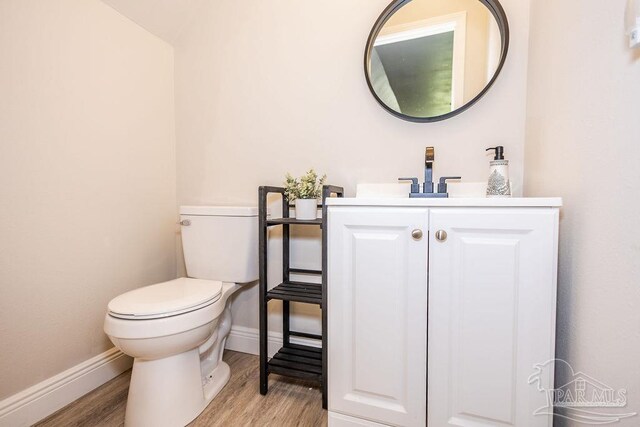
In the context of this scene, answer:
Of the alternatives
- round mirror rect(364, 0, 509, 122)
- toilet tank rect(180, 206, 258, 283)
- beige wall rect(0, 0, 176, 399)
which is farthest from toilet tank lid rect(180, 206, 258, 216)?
round mirror rect(364, 0, 509, 122)

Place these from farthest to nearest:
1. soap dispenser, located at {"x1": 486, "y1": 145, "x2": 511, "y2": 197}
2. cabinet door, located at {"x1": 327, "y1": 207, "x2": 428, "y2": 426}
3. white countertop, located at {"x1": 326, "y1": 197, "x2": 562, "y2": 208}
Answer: soap dispenser, located at {"x1": 486, "y1": 145, "x2": 511, "y2": 197}
cabinet door, located at {"x1": 327, "y1": 207, "x2": 428, "y2": 426}
white countertop, located at {"x1": 326, "y1": 197, "x2": 562, "y2": 208}

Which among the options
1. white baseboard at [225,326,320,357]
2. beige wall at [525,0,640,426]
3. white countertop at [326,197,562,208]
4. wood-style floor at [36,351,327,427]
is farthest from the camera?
white baseboard at [225,326,320,357]

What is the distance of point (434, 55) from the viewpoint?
1261 mm

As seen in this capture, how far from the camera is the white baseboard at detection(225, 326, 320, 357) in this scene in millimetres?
1595

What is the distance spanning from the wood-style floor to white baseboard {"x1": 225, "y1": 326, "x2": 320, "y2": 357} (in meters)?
0.19

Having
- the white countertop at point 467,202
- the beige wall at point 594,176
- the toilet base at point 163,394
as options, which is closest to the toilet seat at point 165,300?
the toilet base at point 163,394

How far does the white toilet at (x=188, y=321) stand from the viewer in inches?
39.9

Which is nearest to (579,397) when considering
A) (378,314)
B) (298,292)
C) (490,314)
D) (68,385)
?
(490,314)

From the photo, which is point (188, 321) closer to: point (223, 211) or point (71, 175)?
point (223, 211)

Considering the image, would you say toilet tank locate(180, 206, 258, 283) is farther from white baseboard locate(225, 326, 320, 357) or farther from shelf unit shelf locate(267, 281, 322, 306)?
white baseboard locate(225, 326, 320, 357)

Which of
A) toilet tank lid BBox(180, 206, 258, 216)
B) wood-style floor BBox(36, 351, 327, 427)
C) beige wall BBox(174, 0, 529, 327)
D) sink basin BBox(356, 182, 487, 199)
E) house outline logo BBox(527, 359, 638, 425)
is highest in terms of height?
beige wall BBox(174, 0, 529, 327)

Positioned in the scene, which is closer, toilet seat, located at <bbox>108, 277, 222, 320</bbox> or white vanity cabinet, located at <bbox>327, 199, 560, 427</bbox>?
white vanity cabinet, located at <bbox>327, 199, 560, 427</bbox>

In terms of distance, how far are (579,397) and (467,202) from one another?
1.97ft

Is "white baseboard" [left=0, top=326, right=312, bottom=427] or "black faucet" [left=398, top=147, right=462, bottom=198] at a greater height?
"black faucet" [left=398, top=147, right=462, bottom=198]
